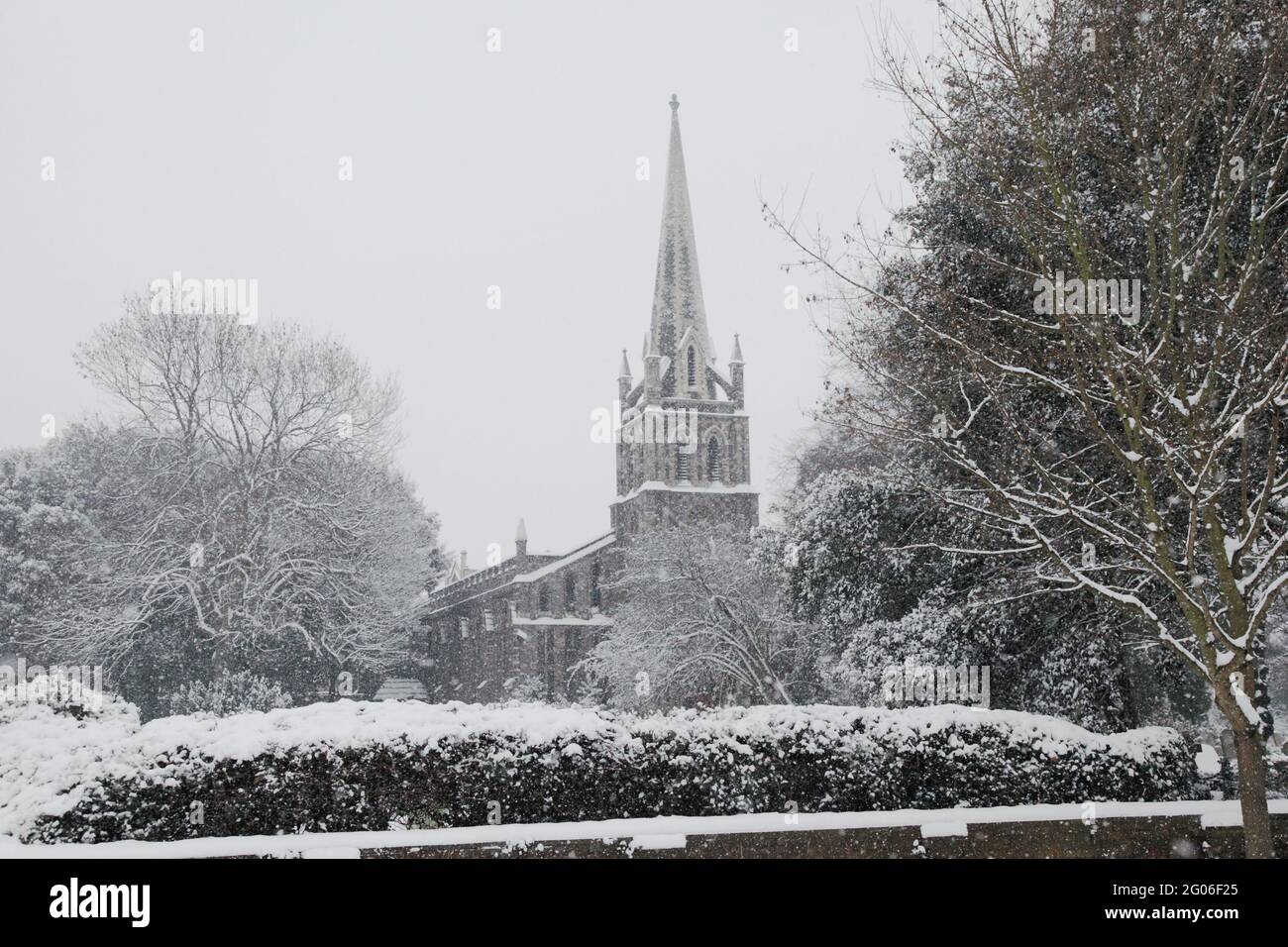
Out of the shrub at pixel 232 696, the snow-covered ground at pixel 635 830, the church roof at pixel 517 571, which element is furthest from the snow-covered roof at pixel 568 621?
the snow-covered ground at pixel 635 830

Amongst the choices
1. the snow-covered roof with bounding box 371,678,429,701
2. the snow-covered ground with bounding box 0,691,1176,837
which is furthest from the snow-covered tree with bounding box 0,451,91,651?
the snow-covered ground with bounding box 0,691,1176,837

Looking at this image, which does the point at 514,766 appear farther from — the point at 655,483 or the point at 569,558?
the point at 569,558

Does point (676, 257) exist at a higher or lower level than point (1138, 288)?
higher

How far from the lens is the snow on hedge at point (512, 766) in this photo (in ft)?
31.4

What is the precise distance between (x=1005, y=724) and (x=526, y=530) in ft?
141

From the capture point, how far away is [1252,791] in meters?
9.52

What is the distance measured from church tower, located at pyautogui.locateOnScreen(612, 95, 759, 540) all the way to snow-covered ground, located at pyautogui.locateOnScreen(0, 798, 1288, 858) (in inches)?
1616

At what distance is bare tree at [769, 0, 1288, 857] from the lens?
31.4 ft

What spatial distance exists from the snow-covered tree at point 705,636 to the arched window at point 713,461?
1591 centimetres

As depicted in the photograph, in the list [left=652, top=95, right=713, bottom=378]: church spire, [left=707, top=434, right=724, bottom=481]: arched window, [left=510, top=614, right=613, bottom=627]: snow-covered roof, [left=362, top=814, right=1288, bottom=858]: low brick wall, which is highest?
[left=652, top=95, right=713, bottom=378]: church spire

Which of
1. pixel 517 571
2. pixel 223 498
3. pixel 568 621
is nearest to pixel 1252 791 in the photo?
pixel 223 498

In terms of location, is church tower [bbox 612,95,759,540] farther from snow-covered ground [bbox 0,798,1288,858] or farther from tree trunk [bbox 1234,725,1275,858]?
tree trunk [bbox 1234,725,1275,858]

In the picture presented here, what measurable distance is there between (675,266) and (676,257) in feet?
1.65
